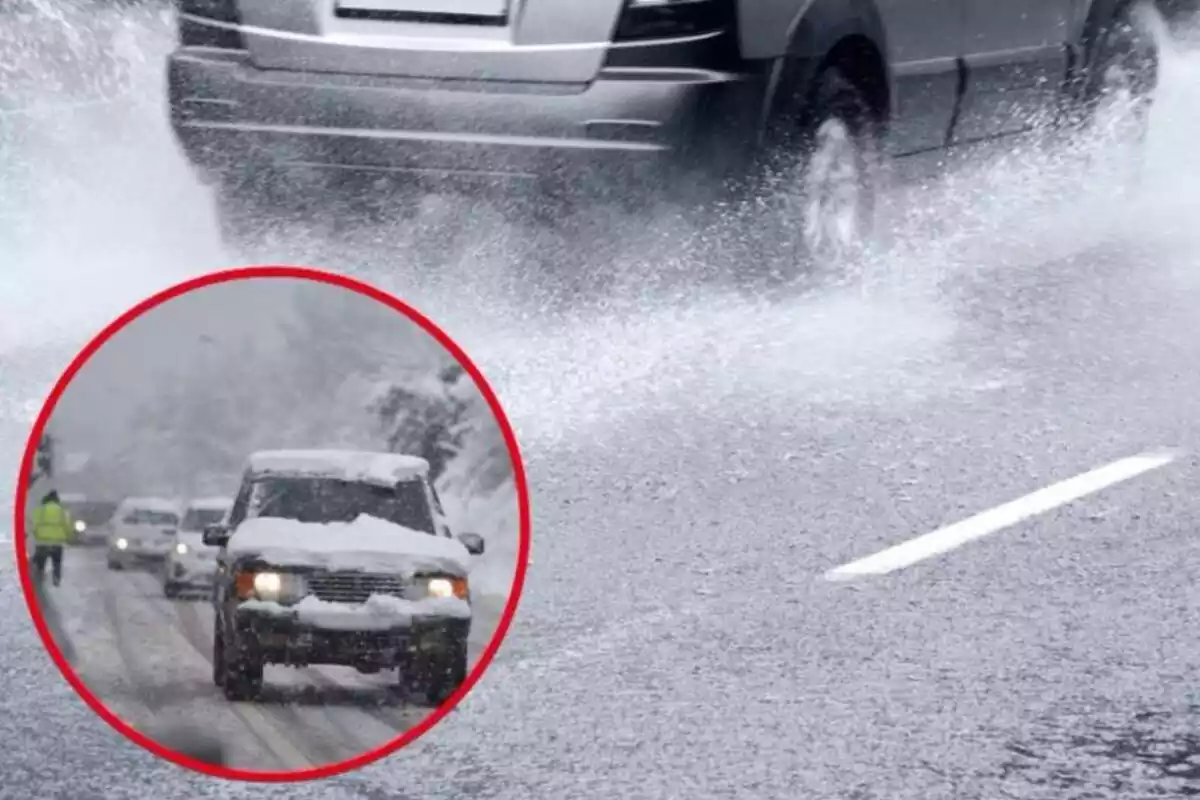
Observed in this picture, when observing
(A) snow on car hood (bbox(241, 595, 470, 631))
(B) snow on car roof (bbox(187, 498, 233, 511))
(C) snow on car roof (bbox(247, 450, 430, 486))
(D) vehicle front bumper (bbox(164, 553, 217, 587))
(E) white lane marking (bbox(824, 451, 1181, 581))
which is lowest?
(A) snow on car hood (bbox(241, 595, 470, 631))

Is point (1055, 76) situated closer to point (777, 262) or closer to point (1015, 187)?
point (1015, 187)

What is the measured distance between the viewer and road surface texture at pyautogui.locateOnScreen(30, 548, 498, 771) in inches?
92.8

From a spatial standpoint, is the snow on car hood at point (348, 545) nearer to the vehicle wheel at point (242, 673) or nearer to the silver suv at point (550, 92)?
the vehicle wheel at point (242, 673)

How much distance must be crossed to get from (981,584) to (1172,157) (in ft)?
14.7

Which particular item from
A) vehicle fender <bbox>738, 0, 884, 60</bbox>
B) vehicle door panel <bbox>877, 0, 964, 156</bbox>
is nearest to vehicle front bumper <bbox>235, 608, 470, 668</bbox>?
vehicle fender <bbox>738, 0, 884, 60</bbox>

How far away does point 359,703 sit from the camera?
7.91 feet

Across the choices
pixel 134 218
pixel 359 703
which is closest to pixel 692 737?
pixel 359 703

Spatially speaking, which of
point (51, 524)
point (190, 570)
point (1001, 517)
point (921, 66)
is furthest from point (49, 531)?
point (921, 66)

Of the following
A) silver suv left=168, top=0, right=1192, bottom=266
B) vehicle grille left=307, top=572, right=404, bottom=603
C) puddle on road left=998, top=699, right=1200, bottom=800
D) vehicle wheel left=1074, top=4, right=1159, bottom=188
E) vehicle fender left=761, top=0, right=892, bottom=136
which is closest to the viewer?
vehicle grille left=307, top=572, right=404, bottom=603

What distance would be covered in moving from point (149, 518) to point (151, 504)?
15 mm

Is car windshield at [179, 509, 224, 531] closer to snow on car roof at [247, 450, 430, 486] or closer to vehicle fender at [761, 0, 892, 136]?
snow on car roof at [247, 450, 430, 486]

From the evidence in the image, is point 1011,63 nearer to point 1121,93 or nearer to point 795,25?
point 1121,93

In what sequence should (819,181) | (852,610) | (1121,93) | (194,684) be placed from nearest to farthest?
(194,684)
(852,610)
(819,181)
(1121,93)

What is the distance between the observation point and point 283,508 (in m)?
2.22
